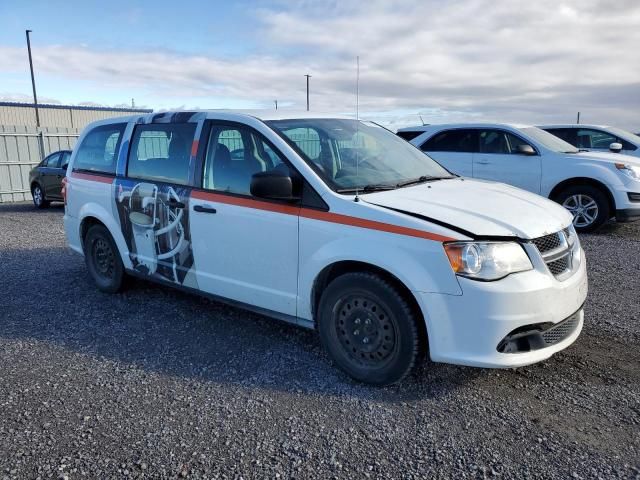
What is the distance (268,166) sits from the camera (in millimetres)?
3961

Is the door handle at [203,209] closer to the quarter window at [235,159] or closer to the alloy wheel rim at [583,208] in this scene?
the quarter window at [235,159]

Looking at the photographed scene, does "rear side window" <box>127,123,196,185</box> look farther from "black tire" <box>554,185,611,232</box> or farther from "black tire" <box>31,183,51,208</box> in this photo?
"black tire" <box>31,183,51,208</box>

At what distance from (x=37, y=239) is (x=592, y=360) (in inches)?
344

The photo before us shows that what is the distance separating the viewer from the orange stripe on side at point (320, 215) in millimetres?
3149

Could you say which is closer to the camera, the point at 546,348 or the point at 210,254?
the point at 546,348

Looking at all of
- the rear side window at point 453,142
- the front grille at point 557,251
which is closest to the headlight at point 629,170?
the rear side window at point 453,142

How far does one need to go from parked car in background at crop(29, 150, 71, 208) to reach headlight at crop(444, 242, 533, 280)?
12440mm

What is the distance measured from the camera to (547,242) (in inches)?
131

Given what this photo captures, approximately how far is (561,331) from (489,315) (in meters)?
0.69

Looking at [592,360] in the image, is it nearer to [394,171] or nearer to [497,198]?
[497,198]

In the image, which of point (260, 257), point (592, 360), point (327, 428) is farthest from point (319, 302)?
point (592, 360)

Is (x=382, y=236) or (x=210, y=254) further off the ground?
(x=382, y=236)

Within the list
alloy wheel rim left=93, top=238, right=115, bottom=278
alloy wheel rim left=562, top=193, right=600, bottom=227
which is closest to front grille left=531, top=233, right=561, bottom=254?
alloy wheel rim left=93, top=238, right=115, bottom=278

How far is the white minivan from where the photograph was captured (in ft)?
10.2
